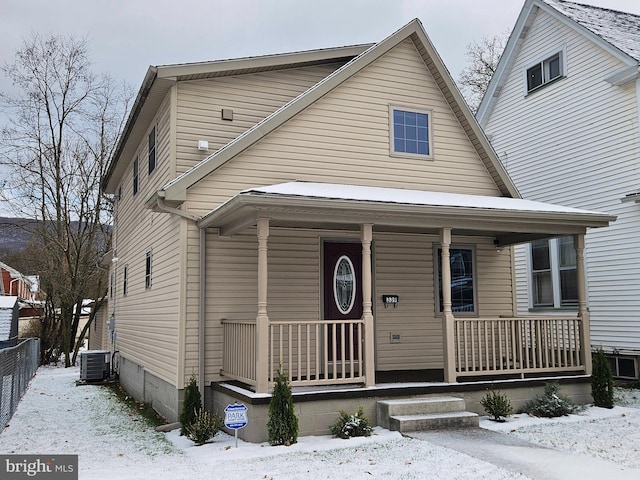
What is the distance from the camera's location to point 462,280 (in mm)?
11555

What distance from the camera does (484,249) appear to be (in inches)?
Result: 462

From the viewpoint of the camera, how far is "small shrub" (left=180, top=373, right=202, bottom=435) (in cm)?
847

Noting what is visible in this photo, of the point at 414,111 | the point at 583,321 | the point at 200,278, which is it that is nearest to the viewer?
the point at 200,278

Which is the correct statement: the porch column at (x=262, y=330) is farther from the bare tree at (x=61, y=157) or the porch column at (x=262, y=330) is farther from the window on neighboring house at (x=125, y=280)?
the bare tree at (x=61, y=157)

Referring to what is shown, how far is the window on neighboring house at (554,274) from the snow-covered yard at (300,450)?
164 inches

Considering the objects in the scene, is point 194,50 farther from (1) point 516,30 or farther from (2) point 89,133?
(1) point 516,30

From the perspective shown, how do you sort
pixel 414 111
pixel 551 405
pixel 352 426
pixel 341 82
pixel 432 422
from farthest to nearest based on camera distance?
pixel 414 111 → pixel 341 82 → pixel 551 405 → pixel 432 422 → pixel 352 426

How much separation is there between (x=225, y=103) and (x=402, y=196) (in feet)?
12.3

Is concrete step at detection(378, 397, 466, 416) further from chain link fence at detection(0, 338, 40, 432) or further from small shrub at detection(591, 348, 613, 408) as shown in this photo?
chain link fence at detection(0, 338, 40, 432)

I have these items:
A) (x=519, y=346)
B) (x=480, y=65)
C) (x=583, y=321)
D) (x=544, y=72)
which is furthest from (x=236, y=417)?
(x=480, y=65)

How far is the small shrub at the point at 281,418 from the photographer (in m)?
7.56

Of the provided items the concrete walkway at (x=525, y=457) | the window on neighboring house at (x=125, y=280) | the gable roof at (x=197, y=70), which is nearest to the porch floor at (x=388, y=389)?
the concrete walkway at (x=525, y=457)

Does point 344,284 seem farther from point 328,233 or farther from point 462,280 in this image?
point 462,280

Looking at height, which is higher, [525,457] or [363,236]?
[363,236]
